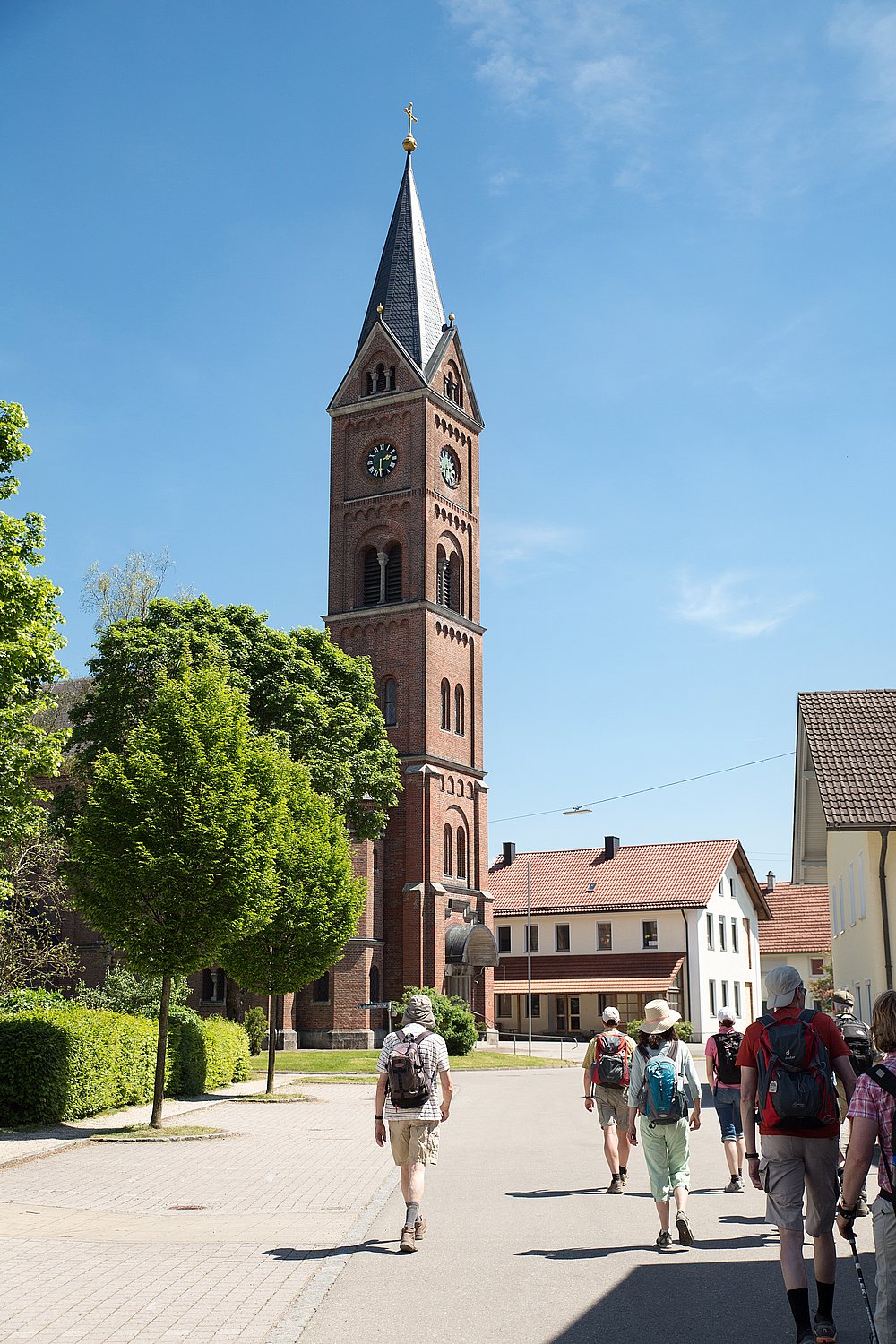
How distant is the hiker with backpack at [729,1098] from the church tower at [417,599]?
37.4m

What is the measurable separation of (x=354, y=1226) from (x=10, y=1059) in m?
9.33

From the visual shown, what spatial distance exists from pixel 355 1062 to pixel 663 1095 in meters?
32.6

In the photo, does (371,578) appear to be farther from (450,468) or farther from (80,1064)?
(80,1064)

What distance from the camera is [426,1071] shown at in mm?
9688

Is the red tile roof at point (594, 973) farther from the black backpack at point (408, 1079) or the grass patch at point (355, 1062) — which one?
the black backpack at point (408, 1079)

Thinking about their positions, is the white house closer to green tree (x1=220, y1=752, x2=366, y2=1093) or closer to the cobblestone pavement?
green tree (x1=220, y1=752, x2=366, y2=1093)

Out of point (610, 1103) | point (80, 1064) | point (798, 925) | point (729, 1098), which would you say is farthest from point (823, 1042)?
point (798, 925)

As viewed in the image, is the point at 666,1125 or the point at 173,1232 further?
the point at 173,1232

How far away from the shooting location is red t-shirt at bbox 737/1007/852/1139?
689cm

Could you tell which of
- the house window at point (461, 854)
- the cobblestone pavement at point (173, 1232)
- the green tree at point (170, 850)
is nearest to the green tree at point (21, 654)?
the green tree at point (170, 850)

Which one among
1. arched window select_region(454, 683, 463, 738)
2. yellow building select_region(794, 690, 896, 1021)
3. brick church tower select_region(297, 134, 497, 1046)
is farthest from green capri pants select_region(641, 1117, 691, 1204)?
arched window select_region(454, 683, 463, 738)

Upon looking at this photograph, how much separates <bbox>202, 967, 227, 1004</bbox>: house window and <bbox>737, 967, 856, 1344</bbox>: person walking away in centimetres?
4640

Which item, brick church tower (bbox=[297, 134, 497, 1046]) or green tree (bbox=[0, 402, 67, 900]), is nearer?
green tree (bbox=[0, 402, 67, 900])

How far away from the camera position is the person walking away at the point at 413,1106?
954cm
